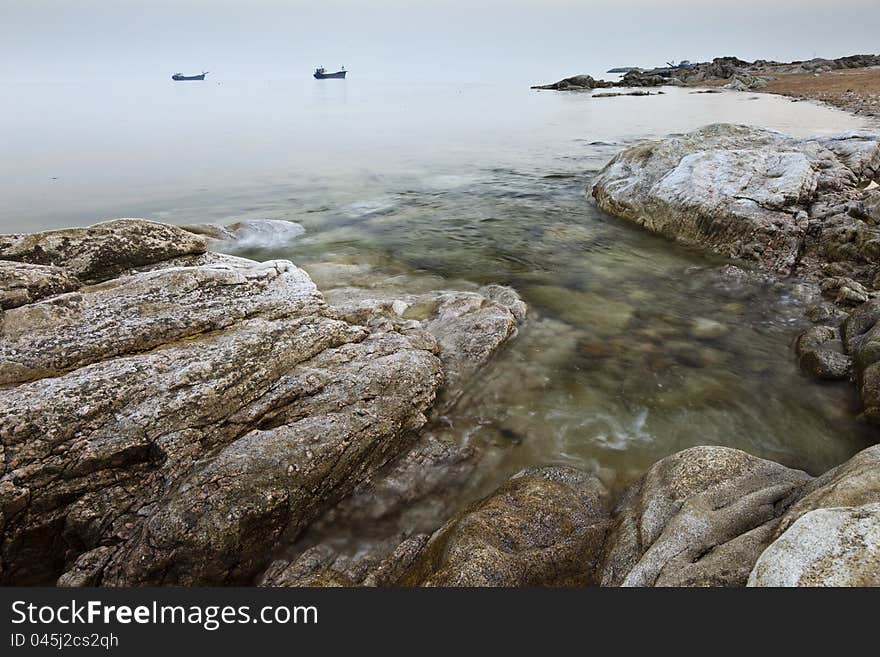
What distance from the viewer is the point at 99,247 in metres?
8.33

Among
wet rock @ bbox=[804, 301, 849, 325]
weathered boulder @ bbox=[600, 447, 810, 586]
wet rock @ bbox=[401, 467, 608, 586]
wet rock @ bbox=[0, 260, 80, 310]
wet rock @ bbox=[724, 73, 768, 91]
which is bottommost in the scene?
wet rock @ bbox=[401, 467, 608, 586]

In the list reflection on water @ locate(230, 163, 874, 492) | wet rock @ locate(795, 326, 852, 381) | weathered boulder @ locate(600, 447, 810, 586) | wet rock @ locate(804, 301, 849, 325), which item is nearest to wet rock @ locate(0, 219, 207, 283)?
reflection on water @ locate(230, 163, 874, 492)

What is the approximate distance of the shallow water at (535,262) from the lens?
6461 millimetres

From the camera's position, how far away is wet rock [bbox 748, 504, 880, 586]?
2.42 metres

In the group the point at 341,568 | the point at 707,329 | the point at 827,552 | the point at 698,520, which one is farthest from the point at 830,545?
the point at 707,329

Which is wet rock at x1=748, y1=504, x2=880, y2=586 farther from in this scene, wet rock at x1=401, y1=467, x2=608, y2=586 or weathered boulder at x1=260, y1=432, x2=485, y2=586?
weathered boulder at x1=260, y1=432, x2=485, y2=586

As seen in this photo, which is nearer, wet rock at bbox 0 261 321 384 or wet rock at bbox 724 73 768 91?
wet rock at bbox 0 261 321 384

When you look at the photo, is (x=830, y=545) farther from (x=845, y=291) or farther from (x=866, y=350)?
(x=845, y=291)

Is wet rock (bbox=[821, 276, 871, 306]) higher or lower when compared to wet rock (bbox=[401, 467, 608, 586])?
higher

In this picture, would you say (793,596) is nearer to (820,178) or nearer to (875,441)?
(875,441)

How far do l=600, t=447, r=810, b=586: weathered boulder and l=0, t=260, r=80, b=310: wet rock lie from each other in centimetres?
758

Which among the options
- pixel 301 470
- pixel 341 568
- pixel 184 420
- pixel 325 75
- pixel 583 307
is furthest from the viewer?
pixel 325 75

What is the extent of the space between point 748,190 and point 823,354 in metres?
6.45

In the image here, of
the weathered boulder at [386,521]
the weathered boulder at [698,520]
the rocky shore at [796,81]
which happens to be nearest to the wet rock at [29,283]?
the weathered boulder at [386,521]
